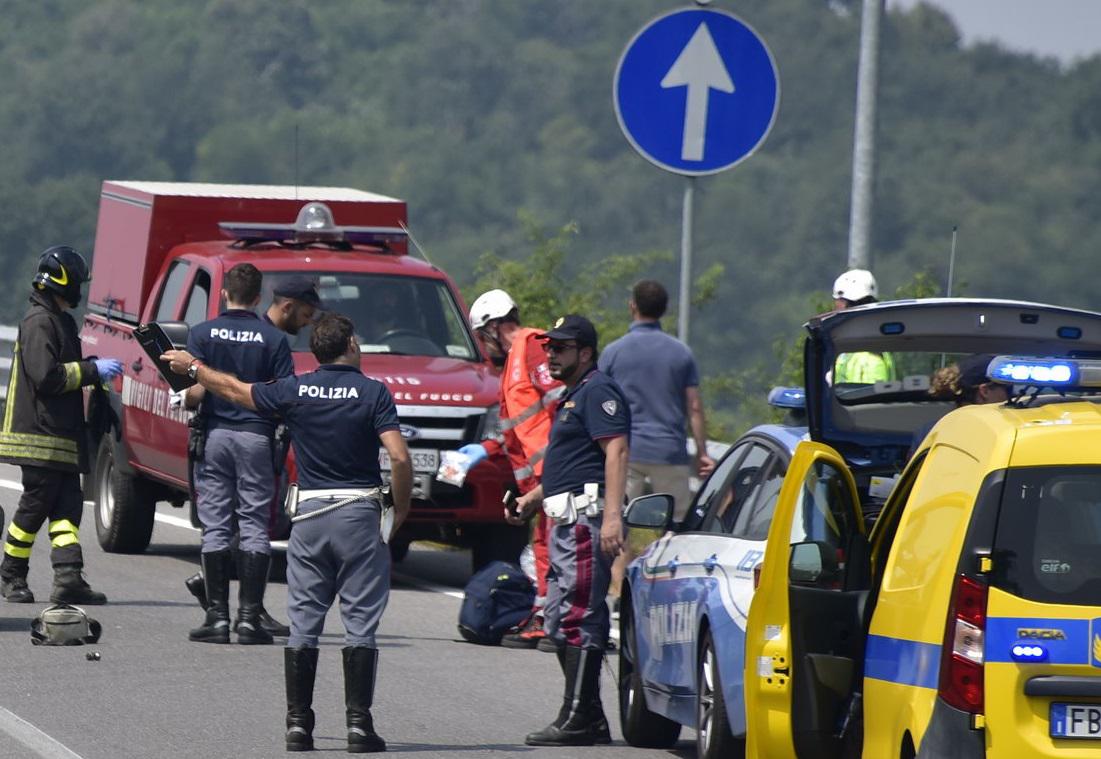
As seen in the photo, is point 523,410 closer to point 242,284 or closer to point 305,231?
point 242,284

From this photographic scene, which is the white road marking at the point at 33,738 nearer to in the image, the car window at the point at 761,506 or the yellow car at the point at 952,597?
the car window at the point at 761,506

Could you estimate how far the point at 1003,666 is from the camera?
5676 mm

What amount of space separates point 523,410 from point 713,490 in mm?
2773

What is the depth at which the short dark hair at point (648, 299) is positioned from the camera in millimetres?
13000

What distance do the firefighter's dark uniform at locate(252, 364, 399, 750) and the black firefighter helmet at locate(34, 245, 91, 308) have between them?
323cm

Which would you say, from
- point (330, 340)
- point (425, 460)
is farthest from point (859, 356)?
point (330, 340)

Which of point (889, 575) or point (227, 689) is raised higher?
point (889, 575)

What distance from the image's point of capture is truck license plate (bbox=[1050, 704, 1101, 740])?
5.69 meters

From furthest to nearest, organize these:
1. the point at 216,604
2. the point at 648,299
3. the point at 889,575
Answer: the point at 648,299 < the point at 216,604 < the point at 889,575

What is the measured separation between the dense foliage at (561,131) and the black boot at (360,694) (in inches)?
2906

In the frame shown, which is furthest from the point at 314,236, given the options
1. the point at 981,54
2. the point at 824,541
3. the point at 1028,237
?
the point at 981,54

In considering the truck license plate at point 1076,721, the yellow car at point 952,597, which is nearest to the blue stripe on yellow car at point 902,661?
the yellow car at point 952,597

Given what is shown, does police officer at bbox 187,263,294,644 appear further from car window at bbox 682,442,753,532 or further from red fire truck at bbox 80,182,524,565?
car window at bbox 682,442,753,532

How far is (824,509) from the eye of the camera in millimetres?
7336
